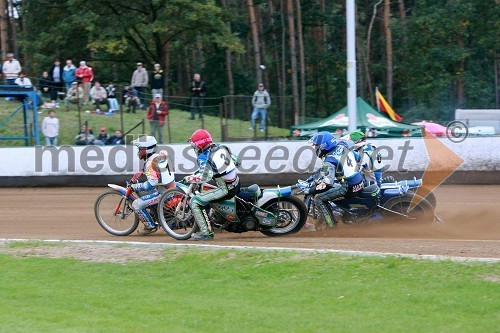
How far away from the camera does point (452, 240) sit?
41.5 ft

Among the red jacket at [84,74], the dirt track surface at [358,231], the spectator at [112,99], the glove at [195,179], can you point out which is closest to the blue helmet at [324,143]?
the dirt track surface at [358,231]

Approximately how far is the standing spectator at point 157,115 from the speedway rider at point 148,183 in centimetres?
984

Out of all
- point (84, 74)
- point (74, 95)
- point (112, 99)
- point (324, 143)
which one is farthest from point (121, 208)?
point (84, 74)

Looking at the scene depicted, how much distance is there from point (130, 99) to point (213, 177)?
1275 cm

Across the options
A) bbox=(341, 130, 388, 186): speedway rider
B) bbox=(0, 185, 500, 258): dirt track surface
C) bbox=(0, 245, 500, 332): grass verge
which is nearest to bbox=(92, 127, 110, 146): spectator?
bbox=(0, 185, 500, 258): dirt track surface

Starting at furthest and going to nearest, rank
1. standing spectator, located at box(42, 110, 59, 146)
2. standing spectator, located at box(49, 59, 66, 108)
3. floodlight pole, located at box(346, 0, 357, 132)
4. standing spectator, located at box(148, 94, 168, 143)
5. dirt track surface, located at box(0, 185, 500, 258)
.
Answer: standing spectator, located at box(49, 59, 66, 108) < standing spectator, located at box(148, 94, 168, 143) < standing spectator, located at box(42, 110, 59, 146) < floodlight pole, located at box(346, 0, 357, 132) < dirt track surface, located at box(0, 185, 500, 258)

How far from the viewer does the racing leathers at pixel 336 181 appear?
13641 mm

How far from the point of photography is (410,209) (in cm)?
1376

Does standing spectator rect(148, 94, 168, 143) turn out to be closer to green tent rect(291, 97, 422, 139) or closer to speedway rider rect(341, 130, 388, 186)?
green tent rect(291, 97, 422, 139)

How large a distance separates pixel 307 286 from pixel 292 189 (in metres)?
4.23

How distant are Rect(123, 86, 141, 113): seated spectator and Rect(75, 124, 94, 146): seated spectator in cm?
152

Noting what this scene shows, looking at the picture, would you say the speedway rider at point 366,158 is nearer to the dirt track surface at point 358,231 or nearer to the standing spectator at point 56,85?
the dirt track surface at point 358,231

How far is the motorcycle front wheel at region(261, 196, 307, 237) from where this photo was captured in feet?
43.1

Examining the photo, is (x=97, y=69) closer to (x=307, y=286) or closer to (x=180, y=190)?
(x=180, y=190)
